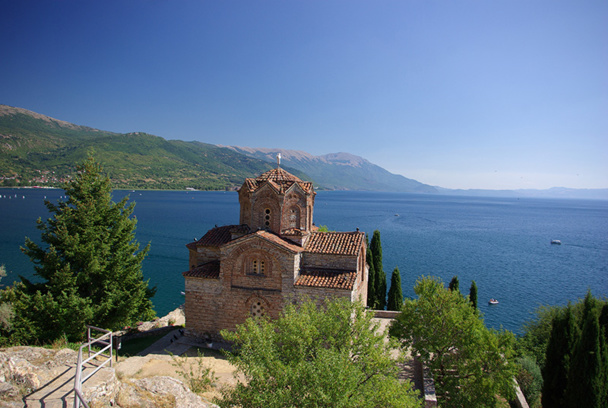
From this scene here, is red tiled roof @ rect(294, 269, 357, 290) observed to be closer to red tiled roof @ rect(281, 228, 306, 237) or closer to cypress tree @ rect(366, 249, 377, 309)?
red tiled roof @ rect(281, 228, 306, 237)

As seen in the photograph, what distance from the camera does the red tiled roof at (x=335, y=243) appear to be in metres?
18.7

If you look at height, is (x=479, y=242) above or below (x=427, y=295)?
below

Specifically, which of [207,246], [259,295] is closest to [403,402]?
[259,295]

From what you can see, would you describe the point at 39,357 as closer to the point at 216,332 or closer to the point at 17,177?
the point at 216,332

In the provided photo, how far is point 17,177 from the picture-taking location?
17862 cm

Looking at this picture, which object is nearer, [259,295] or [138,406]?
[138,406]

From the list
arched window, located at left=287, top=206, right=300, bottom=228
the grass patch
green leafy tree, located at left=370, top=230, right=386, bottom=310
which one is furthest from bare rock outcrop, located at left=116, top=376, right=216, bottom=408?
green leafy tree, located at left=370, top=230, right=386, bottom=310

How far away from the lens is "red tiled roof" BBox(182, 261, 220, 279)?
18.7 meters

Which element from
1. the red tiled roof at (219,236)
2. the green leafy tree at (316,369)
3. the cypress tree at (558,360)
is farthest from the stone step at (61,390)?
the cypress tree at (558,360)

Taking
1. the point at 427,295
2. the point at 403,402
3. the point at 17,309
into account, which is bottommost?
the point at 17,309

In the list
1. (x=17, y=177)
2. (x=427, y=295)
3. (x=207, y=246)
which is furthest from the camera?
(x=17, y=177)

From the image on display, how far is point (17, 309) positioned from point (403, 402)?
61.7 ft

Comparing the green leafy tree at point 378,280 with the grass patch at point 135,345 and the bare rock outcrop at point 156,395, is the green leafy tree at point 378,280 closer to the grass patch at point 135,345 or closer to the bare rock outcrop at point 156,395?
the grass patch at point 135,345

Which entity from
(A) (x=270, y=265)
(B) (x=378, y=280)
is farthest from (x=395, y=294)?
(A) (x=270, y=265)
